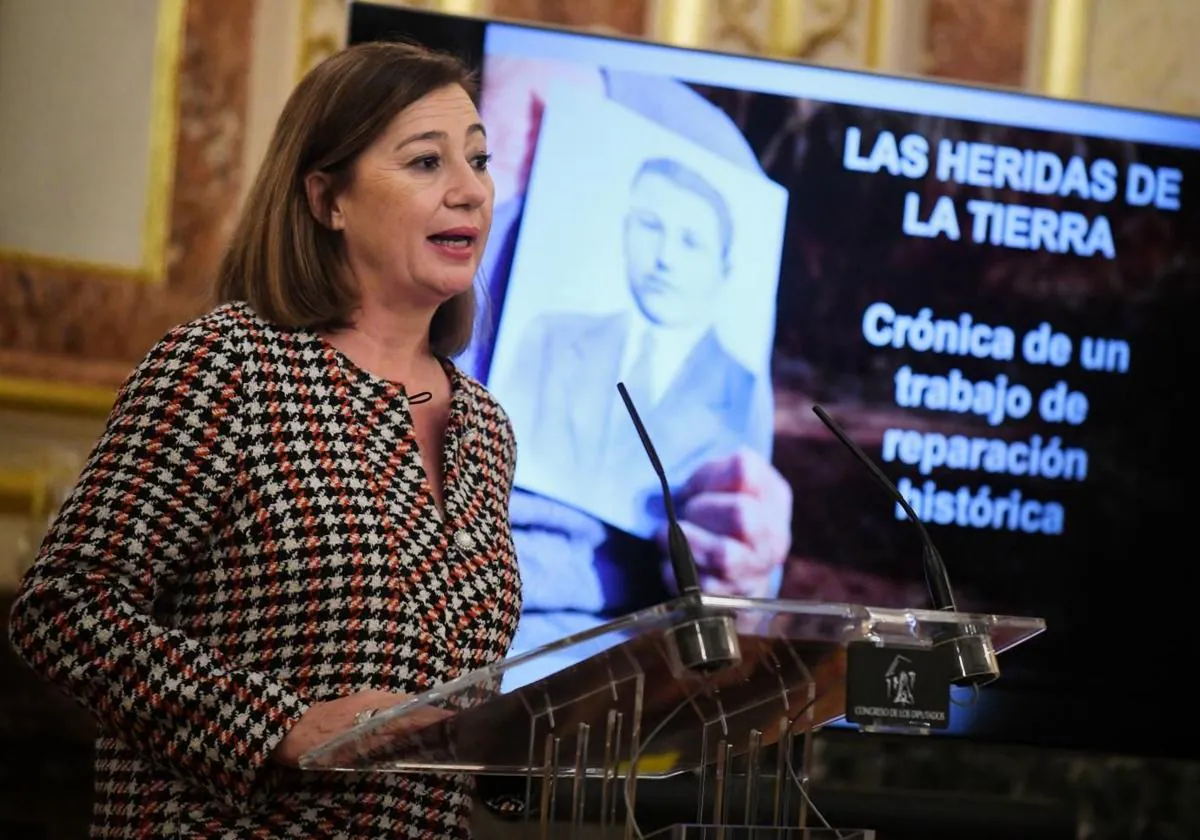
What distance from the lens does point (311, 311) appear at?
85.7 inches

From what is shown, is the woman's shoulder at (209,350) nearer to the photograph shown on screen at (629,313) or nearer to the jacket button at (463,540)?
the jacket button at (463,540)

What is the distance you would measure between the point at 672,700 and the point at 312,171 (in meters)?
0.94

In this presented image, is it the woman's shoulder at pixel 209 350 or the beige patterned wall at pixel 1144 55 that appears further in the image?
the beige patterned wall at pixel 1144 55

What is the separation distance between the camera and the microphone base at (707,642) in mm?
1466

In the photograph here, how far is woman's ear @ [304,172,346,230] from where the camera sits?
2279 mm

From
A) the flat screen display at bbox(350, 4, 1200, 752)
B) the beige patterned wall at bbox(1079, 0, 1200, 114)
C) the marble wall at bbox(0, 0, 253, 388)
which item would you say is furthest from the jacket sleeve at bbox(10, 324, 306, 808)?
the beige patterned wall at bbox(1079, 0, 1200, 114)

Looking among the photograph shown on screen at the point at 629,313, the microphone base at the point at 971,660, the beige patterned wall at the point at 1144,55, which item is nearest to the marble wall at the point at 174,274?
the photograph shown on screen at the point at 629,313

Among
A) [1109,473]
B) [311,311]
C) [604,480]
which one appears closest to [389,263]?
[311,311]

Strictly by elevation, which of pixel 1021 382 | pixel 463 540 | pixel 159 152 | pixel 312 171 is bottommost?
pixel 463 540

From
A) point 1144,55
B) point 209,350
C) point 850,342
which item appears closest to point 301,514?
point 209,350

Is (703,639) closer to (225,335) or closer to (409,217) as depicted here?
(225,335)

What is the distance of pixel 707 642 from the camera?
1.47m

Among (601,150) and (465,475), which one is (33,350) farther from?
(465,475)

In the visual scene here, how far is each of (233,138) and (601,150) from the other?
807 mm
